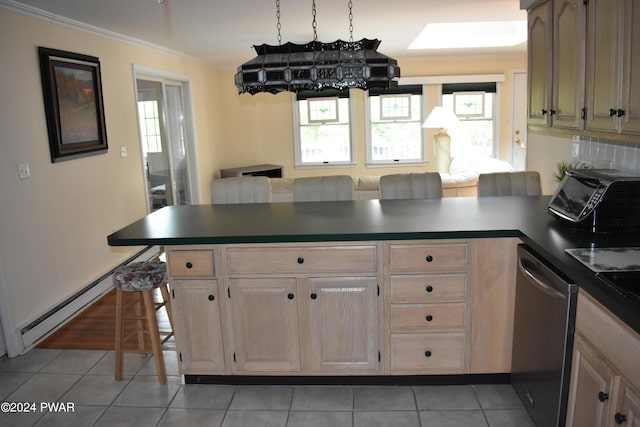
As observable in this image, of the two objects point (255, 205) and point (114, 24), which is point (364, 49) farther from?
point (114, 24)

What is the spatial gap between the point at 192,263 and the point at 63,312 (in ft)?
6.21

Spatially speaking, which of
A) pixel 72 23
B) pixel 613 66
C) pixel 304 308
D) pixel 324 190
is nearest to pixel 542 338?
pixel 304 308

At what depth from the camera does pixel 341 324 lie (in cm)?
279

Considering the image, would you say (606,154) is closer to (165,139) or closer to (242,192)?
(242,192)

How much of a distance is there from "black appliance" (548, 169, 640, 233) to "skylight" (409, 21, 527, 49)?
16.5ft

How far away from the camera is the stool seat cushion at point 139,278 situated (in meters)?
2.91

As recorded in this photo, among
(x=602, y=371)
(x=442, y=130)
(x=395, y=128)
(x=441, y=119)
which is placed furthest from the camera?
(x=395, y=128)

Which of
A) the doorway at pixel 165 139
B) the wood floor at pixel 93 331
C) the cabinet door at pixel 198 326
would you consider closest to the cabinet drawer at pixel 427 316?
the cabinet door at pixel 198 326

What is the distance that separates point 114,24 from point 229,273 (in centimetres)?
301

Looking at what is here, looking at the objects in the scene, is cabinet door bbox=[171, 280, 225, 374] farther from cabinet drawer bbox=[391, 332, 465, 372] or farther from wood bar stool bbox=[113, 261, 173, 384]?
cabinet drawer bbox=[391, 332, 465, 372]

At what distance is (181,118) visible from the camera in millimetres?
7059

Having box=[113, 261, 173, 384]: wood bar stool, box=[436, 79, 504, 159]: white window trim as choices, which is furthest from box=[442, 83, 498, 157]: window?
box=[113, 261, 173, 384]: wood bar stool

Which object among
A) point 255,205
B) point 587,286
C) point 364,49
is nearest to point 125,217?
point 255,205

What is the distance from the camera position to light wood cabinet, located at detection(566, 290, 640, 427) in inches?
64.1
